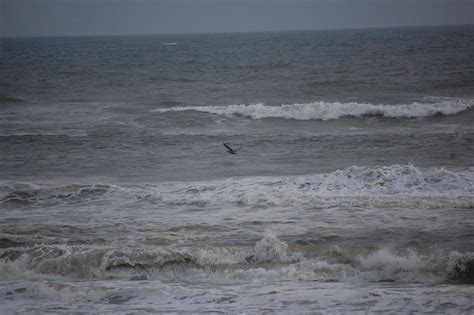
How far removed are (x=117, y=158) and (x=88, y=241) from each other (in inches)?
323

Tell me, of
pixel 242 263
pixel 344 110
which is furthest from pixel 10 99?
pixel 242 263

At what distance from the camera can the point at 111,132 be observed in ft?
74.5

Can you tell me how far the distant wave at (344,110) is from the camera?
82.1 ft

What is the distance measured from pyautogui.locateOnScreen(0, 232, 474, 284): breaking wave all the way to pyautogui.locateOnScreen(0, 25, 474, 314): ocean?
29mm

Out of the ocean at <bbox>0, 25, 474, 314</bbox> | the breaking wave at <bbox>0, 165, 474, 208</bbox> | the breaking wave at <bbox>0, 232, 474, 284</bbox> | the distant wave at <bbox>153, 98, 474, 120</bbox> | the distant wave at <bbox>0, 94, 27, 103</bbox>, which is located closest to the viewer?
the ocean at <bbox>0, 25, 474, 314</bbox>

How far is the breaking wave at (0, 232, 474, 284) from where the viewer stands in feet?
29.0

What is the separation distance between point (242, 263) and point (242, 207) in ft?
10.5

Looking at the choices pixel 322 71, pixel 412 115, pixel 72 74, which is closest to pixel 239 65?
pixel 322 71

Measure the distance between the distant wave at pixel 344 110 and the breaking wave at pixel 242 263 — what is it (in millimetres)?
16157

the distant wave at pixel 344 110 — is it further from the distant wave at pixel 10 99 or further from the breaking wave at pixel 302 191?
the distant wave at pixel 10 99

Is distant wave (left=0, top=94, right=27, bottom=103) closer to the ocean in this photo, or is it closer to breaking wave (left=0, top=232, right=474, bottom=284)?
the ocean

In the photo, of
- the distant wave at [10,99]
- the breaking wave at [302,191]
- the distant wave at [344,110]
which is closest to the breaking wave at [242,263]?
the breaking wave at [302,191]

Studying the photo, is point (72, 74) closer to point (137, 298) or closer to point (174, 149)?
Answer: point (174, 149)

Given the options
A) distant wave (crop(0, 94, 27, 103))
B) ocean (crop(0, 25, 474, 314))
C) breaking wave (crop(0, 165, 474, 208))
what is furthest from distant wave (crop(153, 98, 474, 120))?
distant wave (crop(0, 94, 27, 103))
